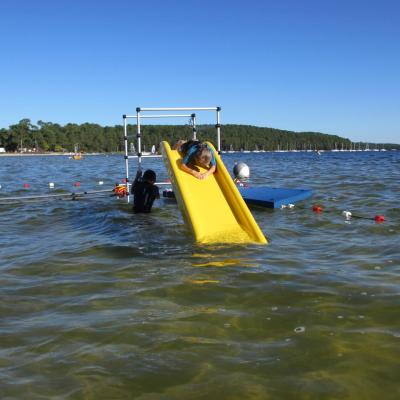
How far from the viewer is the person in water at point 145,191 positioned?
9508 millimetres

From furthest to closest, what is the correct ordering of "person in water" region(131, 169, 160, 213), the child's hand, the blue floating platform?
1. the blue floating platform
2. "person in water" region(131, 169, 160, 213)
3. the child's hand

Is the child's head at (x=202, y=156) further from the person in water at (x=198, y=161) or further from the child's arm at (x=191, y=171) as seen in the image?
the child's arm at (x=191, y=171)

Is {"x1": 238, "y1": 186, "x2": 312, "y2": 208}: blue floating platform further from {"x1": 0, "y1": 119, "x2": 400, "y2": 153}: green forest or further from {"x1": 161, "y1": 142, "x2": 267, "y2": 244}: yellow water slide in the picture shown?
{"x1": 0, "y1": 119, "x2": 400, "y2": 153}: green forest

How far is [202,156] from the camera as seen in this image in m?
7.89

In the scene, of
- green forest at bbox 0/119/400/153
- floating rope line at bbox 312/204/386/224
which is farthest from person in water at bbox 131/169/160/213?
green forest at bbox 0/119/400/153

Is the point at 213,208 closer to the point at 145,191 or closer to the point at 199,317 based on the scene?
the point at 145,191

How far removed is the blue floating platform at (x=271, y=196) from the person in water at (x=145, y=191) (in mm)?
2337

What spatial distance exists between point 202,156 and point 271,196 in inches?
145

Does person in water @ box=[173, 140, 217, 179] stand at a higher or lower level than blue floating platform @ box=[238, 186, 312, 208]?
higher

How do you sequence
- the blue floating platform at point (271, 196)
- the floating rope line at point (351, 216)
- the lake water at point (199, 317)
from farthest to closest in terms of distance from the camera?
the blue floating platform at point (271, 196) → the floating rope line at point (351, 216) → the lake water at point (199, 317)

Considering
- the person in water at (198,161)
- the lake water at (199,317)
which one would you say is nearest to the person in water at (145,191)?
the person in water at (198,161)

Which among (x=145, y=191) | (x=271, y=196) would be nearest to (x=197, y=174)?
(x=145, y=191)

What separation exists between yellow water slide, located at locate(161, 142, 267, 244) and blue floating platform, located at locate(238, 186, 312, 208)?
2658 millimetres

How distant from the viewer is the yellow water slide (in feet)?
22.2
